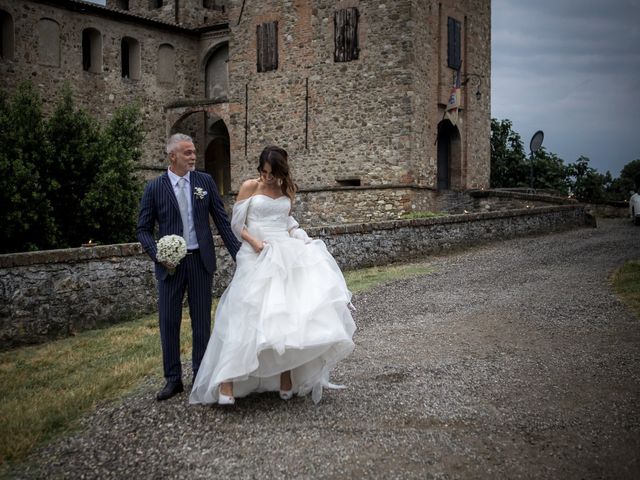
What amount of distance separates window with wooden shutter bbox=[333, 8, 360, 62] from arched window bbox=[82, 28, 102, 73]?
9.49 meters

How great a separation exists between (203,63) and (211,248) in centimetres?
2439

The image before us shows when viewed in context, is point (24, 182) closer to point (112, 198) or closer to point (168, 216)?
point (112, 198)

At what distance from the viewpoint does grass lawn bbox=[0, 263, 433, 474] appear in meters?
4.38

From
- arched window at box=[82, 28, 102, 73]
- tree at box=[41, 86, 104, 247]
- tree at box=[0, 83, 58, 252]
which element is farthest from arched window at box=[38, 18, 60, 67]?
tree at box=[41, 86, 104, 247]

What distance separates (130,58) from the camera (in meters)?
25.9

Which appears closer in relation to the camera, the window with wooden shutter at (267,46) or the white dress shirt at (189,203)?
the white dress shirt at (189,203)

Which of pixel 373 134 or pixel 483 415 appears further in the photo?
pixel 373 134

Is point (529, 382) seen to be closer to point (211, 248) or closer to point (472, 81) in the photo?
point (211, 248)

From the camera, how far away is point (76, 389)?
5.34 m

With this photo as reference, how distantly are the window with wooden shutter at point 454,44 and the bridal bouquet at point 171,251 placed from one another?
2087 cm

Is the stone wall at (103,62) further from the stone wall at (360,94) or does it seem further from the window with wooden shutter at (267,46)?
the window with wooden shutter at (267,46)

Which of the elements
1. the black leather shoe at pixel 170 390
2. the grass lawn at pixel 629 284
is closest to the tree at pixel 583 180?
the grass lawn at pixel 629 284

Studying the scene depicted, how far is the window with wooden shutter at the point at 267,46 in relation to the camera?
944 inches

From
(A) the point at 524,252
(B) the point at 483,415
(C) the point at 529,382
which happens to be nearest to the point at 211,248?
(B) the point at 483,415
